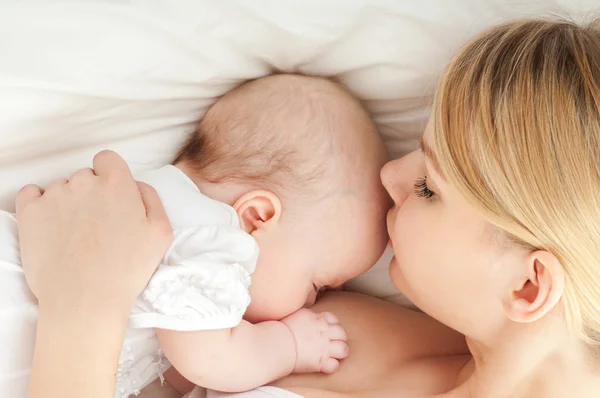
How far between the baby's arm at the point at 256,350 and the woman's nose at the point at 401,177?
0.28 m

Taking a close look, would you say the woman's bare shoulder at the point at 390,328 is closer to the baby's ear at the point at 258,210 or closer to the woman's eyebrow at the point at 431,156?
the baby's ear at the point at 258,210

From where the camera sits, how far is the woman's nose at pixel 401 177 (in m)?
1.20

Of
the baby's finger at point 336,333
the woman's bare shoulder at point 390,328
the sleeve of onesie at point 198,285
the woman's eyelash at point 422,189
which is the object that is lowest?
the woman's bare shoulder at point 390,328

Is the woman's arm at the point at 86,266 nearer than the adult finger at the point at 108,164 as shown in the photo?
Yes

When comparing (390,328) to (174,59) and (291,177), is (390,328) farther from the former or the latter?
(174,59)

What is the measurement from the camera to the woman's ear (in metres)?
0.95

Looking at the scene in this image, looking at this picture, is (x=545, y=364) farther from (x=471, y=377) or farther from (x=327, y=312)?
(x=327, y=312)

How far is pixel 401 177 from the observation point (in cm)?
121

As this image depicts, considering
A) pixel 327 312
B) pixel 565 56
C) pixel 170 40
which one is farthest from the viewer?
pixel 327 312

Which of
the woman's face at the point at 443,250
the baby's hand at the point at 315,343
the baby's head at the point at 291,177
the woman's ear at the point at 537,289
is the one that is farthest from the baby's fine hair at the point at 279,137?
the woman's ear at the point at 537,289

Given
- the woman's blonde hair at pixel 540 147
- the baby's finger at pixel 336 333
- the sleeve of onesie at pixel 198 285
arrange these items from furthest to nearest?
the baby's finger at pixel 336 333, the sleeve of onesie at pixel 198 285, the woman's blonde hair at pixel 540 147

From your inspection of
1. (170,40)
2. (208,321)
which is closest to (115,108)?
(170,40)

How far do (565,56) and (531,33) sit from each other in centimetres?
8

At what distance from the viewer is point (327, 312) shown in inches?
52.7
